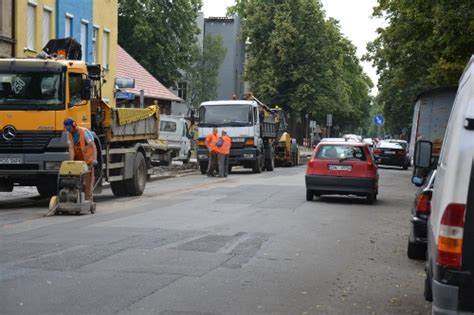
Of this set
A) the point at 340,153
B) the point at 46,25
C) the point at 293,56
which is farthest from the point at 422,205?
the point at 293,56

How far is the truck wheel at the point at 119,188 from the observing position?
18578 mm

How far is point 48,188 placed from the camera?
16.8 meters

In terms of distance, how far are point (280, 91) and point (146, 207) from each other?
163 ft

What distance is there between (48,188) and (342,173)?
6989 millimetres

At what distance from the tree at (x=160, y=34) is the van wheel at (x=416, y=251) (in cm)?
4507

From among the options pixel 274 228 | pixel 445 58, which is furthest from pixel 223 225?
pixel 445 58

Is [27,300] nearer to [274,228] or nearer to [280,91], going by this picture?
[274,228]

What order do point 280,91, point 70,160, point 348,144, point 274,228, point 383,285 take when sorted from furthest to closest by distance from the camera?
1. point 280,91
2. point 348,144
3. point 70,160
4. point 274,228
5. point 383,285

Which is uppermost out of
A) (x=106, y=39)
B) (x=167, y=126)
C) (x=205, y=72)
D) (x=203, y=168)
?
(x=106, y=39)

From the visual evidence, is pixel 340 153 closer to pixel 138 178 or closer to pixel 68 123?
pixel 138 178

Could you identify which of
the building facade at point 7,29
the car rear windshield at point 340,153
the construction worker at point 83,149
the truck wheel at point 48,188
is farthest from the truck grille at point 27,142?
the building facade at point 7,29

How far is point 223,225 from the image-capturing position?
41.1ft

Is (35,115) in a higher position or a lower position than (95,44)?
lower

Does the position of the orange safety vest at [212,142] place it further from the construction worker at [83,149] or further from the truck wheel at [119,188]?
the construction worker at [83,149]
